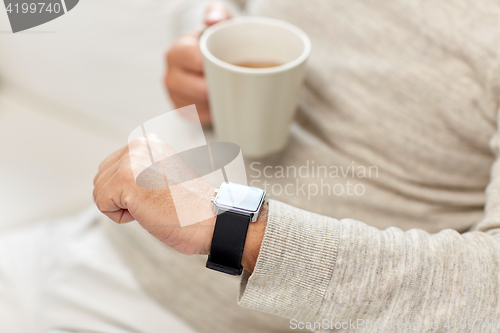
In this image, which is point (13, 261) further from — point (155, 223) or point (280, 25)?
point (280, 25)

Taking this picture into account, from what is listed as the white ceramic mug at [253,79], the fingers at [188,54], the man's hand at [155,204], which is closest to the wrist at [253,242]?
the man's hand at [155,204]

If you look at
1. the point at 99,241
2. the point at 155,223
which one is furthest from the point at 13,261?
the point at 155,223

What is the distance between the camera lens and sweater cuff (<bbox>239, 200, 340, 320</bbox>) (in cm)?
26

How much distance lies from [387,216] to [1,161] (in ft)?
1.76

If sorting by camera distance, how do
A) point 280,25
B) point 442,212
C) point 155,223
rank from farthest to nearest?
point 442,212
point 280,25
point 155,223

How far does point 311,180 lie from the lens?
17.1 inches

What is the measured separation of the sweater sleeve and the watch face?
0.6 inches

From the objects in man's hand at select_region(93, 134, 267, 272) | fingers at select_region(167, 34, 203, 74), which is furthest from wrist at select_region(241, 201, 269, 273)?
fingers at select_region(167, 34, 203, 74)

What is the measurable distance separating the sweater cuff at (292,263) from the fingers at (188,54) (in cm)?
22

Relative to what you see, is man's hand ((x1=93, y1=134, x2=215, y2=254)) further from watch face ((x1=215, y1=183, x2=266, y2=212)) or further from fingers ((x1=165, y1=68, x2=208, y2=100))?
fingers ((x1=165, y1=68, x2=208, y2=100))

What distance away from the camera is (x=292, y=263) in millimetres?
266

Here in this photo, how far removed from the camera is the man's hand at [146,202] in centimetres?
25

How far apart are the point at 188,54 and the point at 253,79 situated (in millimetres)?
160

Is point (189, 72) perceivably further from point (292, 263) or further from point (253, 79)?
point (292, 263)
